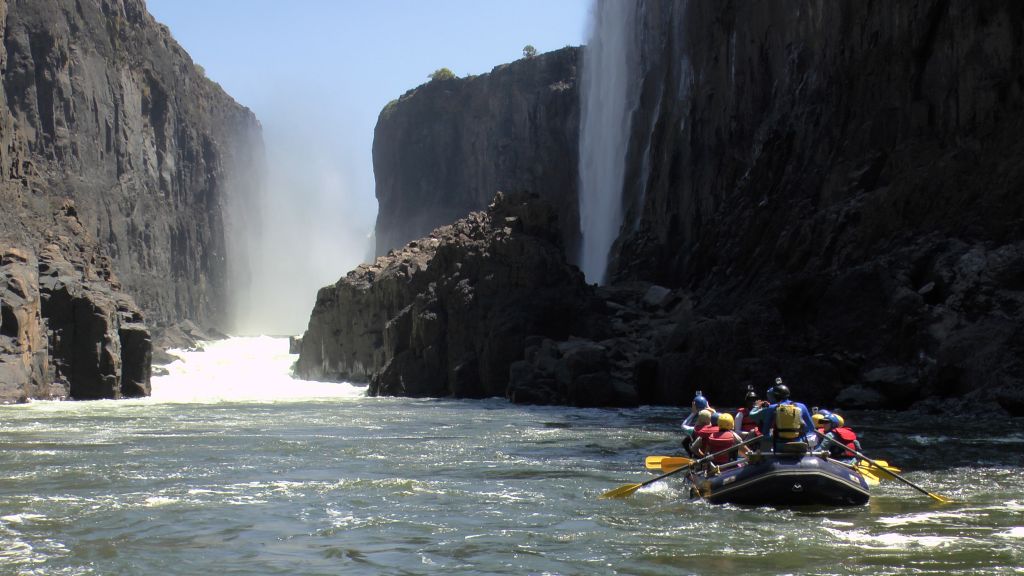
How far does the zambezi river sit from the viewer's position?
13.2m

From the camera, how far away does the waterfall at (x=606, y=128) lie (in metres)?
72.8

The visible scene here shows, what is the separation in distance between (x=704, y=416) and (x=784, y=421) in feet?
8.63

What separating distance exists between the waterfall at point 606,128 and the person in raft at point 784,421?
51576 millimetres

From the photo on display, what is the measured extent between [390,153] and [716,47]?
2390 inches

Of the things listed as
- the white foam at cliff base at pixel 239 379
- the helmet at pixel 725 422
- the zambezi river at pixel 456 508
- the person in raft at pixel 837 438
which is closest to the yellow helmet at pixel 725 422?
the helmet at pixel 725 422

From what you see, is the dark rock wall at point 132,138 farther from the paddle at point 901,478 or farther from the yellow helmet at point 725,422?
Answer: the paddle at point 901,478

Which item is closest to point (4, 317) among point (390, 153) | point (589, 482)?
point (589, 482)

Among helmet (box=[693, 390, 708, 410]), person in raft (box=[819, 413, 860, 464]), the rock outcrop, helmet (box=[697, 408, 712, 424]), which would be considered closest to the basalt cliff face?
the rock outcrop

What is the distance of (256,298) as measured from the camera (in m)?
156

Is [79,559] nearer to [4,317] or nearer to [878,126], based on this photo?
[4,317]

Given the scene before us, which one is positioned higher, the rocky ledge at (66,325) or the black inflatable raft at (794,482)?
the rocky ledge at (66,325)

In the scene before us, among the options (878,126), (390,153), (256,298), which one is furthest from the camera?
(256,298)

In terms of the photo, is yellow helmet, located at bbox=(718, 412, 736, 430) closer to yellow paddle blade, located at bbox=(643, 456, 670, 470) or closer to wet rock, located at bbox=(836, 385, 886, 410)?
yellow paddle blade, located at bbox=(643, 456, 670, 470)

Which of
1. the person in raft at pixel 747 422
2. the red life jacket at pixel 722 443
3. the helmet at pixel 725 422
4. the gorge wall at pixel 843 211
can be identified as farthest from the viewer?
the gorge wall at pixel 843 211
